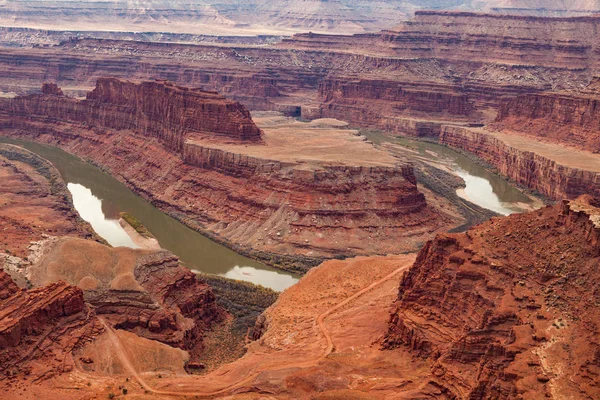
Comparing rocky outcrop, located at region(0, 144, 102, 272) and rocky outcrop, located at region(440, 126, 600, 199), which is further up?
rocky outcrop, located at region(440, 126, 600, 199)

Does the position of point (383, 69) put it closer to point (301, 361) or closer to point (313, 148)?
point (313, 148)

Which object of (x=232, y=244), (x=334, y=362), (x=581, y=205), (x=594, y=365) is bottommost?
(x=232, y=244)

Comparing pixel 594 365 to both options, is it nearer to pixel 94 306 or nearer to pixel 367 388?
pixel 367 388

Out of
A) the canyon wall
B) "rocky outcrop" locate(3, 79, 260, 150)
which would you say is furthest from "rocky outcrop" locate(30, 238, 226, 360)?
the canyon wall

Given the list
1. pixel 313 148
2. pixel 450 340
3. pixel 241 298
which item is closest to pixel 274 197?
pixel 313 148

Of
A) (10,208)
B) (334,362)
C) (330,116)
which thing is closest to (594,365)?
(334,362)

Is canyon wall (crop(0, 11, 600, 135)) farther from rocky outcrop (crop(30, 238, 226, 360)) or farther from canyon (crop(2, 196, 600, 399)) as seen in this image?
canyon (crop(2, 196, 600, 399))
